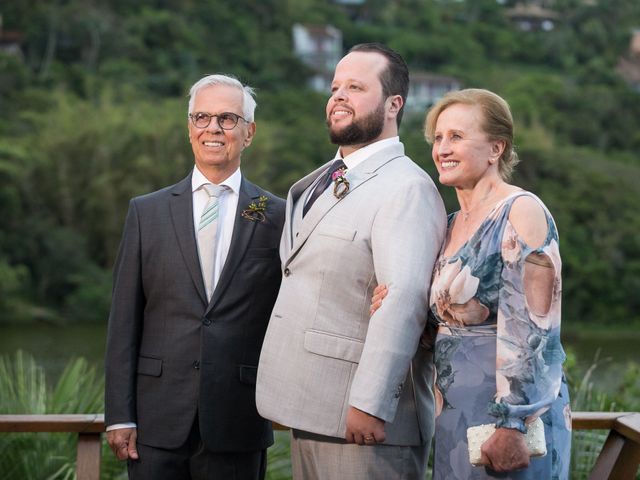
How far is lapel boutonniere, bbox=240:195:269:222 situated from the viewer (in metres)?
2.75

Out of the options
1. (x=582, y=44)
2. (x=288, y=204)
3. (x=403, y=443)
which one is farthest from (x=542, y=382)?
(x=582, y=44)

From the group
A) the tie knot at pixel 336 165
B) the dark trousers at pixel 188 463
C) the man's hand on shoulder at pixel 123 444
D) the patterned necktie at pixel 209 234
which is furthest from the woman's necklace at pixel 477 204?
the man's hand on shoulder at pixel 123 444

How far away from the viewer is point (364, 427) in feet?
7.35

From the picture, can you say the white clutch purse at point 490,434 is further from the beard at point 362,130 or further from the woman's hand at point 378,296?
the beard at point 362,130

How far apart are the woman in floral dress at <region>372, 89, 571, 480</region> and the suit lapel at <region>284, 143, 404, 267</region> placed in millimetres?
159

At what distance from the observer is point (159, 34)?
1708 inches

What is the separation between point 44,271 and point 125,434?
24.0m

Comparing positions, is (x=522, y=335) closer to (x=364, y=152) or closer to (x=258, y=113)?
(x=364, y=152)

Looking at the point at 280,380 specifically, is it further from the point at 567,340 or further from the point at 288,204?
the point at 567,340

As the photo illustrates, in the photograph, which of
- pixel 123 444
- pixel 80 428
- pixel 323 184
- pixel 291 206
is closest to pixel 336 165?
pixel 323 184

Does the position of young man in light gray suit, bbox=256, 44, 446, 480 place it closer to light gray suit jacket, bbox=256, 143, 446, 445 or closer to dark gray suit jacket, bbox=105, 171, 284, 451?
light gray suit jacket, bbox=256, 143, 446, 445

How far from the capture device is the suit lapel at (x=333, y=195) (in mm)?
2441

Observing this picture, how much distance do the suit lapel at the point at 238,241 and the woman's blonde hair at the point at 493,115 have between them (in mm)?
650

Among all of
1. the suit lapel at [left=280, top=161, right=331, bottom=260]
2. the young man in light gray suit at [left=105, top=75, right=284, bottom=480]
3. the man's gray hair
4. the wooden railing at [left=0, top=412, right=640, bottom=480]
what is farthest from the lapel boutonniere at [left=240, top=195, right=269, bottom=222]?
the wooden railing at [left=0, top=412, right=640, bottom=480]
